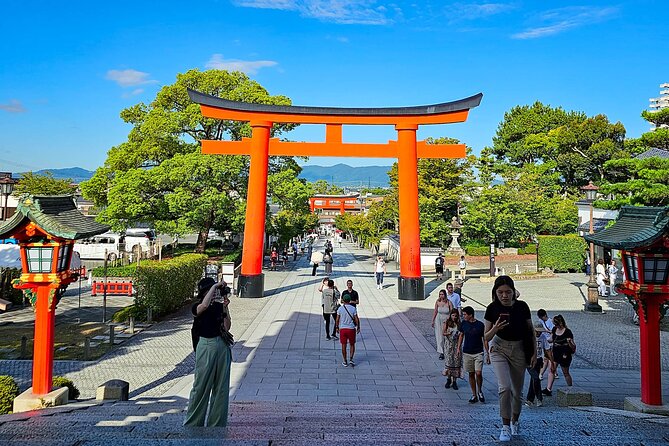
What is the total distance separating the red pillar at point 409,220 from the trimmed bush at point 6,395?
14.4 meters

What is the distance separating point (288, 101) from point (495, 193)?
51.9 feet

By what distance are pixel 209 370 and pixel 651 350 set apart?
244 inches

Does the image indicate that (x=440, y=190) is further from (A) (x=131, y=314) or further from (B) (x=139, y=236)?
(A) (x=131, y=314)

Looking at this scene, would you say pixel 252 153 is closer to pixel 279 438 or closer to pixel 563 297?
pixel 563 297

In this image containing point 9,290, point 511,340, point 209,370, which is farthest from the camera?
point 9,290

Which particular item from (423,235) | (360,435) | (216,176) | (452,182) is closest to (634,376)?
(360,435)

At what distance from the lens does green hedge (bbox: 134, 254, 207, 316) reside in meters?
14.5

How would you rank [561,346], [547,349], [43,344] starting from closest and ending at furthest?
1. [43,344]
2. [561,346]
3. [547,349]

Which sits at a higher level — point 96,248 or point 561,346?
point 96,248

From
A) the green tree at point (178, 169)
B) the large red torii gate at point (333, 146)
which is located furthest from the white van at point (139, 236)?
the large red torii gate at point (333, 146)

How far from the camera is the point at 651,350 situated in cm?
724

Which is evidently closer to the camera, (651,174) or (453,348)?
(453,348)

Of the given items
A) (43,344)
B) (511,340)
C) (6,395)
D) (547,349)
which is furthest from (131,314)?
(511,340)

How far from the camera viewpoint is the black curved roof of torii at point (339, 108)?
64.2ft
